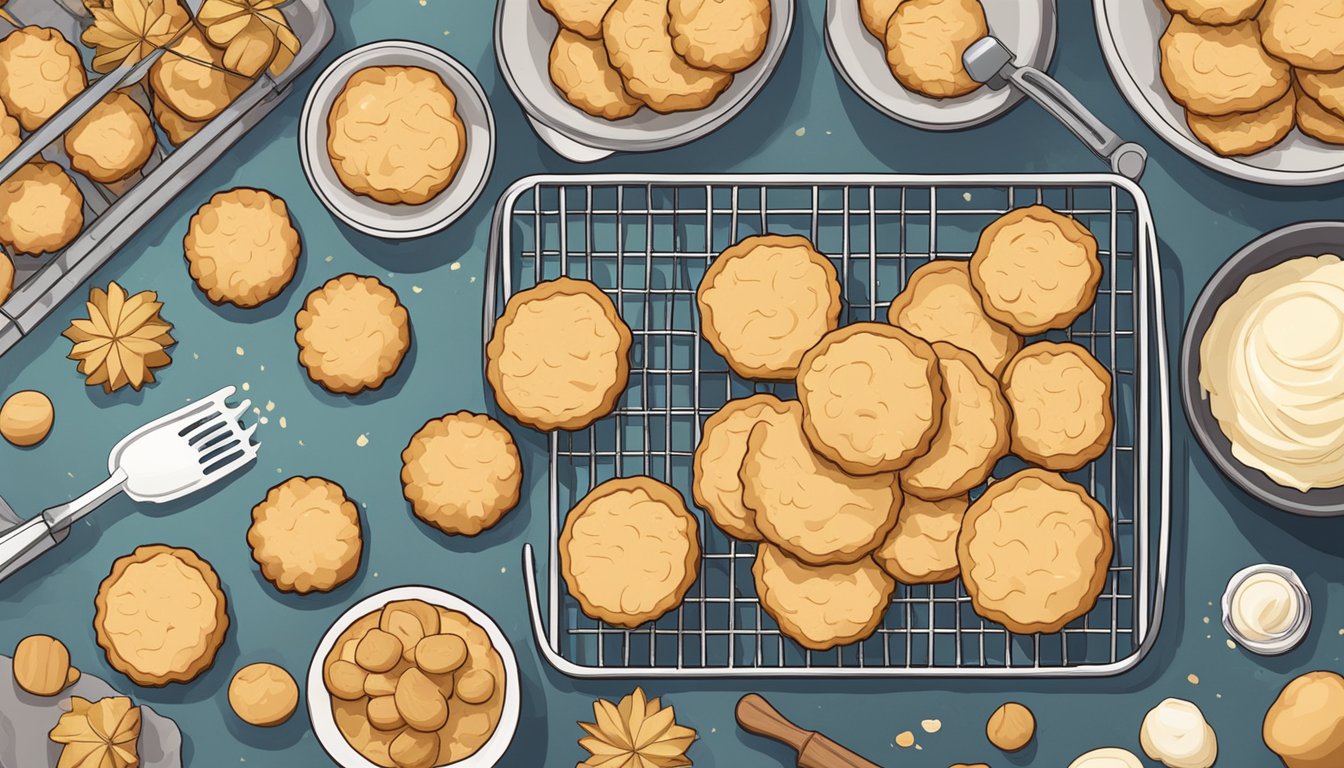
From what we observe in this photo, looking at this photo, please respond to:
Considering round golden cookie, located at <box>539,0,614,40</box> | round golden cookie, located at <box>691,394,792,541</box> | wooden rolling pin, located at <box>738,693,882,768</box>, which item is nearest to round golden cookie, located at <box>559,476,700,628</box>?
round golden cookie, located at <box>691,394,792,541</box>

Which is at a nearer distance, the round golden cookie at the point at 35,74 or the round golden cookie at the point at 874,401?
the round golden cookie at the point at 874,401

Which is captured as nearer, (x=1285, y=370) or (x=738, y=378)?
(x=1285, y=370)

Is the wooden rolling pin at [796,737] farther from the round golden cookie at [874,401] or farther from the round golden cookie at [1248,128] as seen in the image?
the round golden cookie at [1248,128]

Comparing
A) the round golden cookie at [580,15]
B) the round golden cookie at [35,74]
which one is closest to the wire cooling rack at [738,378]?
the round golden cookie at [580,15]

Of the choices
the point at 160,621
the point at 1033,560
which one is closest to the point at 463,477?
the point at 160,621

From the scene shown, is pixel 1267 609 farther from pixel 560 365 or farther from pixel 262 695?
pixel 262 695

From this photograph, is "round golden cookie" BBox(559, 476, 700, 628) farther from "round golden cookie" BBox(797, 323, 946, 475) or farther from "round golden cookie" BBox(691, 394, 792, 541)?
"round golden cookie" BBox(797, 323, 946, 475)

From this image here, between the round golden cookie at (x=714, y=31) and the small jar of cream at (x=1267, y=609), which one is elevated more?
the round golden cookie at (x=714, y=31)

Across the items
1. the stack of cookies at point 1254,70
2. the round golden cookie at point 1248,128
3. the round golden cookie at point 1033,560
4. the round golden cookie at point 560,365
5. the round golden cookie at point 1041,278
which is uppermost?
the stack of cookies at point 1254,70
